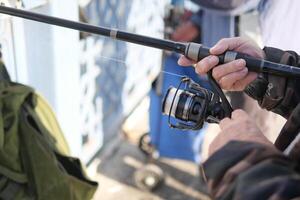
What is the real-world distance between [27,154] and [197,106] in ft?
1.42

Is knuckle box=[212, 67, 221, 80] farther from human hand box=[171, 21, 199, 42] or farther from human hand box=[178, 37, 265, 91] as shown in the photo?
human hand box=[171, 21, 199, 42]

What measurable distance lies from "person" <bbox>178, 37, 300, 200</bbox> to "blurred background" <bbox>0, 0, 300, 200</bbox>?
20 centimetres

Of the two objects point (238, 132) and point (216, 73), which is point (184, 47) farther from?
point (238, 132)

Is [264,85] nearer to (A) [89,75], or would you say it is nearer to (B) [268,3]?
(B) [268,3]

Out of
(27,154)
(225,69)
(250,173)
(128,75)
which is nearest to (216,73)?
(225,69)

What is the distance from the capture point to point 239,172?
2.17 feet

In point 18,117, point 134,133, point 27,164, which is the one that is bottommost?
point 134,133

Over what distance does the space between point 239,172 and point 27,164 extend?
58 cm

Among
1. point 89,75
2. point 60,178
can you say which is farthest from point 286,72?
point 89,75

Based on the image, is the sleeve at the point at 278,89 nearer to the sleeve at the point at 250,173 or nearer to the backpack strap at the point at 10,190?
→ the sleeve at the point at 250,173

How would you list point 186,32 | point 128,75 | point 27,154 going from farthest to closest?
point 128,75, point 186,32, point 27,154

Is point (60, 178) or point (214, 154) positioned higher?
point (214, 154)

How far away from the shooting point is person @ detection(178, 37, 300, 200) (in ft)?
2.08

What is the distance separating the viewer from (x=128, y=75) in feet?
7.82
